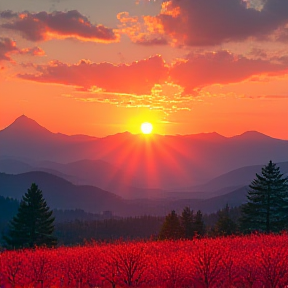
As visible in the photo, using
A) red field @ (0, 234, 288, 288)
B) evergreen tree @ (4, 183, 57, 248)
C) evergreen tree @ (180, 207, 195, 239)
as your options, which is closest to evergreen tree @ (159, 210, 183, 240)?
evergreen tree @ (180, 207, 195, 239)

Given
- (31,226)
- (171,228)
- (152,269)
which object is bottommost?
(171,228)

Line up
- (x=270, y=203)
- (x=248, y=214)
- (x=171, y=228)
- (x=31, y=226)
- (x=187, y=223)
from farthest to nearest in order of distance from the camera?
(x=187, y=223) < (x=171, y=228) < (x=31, y=226) < (x=248, y=214) < (x=270, y=203)

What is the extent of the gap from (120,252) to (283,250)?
6.10 meters

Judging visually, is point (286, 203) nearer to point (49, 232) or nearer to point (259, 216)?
point (259, 216)

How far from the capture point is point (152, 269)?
14.7 metres

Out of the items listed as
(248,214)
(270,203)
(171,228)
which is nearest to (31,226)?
(248,214)

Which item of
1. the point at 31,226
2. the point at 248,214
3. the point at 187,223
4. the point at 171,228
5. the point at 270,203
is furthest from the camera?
the point at 187,223

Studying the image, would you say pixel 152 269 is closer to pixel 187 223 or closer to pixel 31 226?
pixel 31 226

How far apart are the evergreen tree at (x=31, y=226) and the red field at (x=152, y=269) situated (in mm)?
30320

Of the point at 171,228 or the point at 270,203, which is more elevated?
the point at 270,203

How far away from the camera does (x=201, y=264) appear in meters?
13.6

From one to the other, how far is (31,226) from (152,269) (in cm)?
3437

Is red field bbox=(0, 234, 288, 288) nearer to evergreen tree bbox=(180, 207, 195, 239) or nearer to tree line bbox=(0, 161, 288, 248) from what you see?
tree line bbox=(0, 161, 288, 248)

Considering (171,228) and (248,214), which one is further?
(171,228)
